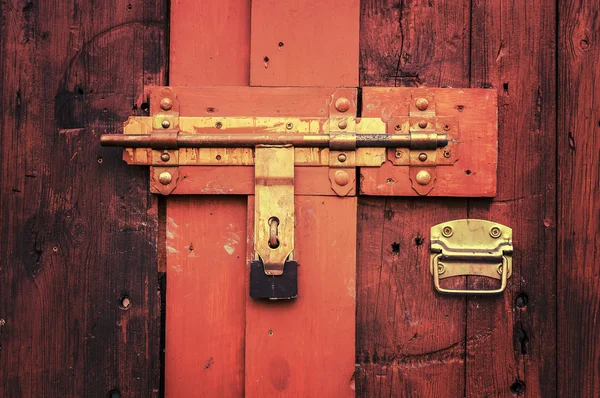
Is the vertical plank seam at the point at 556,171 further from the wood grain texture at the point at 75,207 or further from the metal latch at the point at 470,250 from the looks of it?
the wood grain texture at the point at 75,207

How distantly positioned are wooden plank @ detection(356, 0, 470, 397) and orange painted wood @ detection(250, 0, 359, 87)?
5 cm

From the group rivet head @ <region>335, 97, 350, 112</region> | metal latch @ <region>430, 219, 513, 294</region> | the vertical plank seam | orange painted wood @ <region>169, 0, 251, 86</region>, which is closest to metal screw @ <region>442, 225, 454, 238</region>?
metal latch @ <region>430, 219, 513, 294</region>

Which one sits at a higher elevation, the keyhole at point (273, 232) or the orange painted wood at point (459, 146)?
the orange painted wood at point (459, 146)

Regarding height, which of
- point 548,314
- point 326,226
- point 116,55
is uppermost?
point 116,55

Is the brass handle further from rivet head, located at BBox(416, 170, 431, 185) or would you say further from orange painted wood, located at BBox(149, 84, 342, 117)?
orange painted wood, located at BBox(149, 84, 342, 117)

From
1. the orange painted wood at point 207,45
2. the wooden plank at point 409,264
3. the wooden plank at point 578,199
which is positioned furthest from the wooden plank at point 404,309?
the orange painted wood at point 207,45

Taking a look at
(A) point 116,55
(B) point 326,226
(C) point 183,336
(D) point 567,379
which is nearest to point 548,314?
(D) point 567,379

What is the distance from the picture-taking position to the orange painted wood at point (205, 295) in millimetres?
950

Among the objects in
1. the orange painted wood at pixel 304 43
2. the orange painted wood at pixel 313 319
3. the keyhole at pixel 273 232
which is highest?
the orange painted wood at pixel 304 43

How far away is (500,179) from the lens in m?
0.97

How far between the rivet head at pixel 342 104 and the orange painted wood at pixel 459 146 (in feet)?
0.12

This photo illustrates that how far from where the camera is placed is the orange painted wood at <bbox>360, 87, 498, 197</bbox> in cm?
94

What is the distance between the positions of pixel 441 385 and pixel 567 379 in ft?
0.86

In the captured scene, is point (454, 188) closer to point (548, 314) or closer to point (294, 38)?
point (548, 314)
